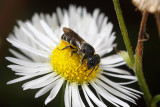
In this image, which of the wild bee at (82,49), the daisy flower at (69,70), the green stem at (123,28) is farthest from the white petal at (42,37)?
the green stem at (123,28)

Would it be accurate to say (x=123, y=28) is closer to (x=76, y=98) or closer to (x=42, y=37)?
(x=76, y=98)

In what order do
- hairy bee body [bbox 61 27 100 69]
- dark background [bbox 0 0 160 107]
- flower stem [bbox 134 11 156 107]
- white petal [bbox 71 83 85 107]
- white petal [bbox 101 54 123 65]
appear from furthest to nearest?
dark background [bbox 0 0 160 107] < white petal [bbox 101 54 123 65] < hairy bee body [bbox 61 27 100 69] < white petal [bbox 71 83 85 107] < flower stem [bbox 134 11 156 107]

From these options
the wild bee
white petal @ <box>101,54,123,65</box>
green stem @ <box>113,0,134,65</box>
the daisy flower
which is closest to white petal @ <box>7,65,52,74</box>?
the daisy flower

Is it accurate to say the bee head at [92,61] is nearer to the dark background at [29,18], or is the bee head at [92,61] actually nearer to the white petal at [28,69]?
the white petal at [28,69]

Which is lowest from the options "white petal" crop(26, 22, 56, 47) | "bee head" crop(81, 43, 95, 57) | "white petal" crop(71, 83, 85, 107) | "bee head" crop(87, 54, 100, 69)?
"white petal" crop(71, 83, 85, 107)

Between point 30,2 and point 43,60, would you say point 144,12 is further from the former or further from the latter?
point 30,2

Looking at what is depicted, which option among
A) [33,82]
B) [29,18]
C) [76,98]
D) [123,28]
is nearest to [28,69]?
[33,82]

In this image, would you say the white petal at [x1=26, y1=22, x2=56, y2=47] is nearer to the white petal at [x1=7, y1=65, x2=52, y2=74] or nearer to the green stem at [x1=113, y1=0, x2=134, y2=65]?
the white petal at [x1=7, y1=65, x2=52, y2=74]
